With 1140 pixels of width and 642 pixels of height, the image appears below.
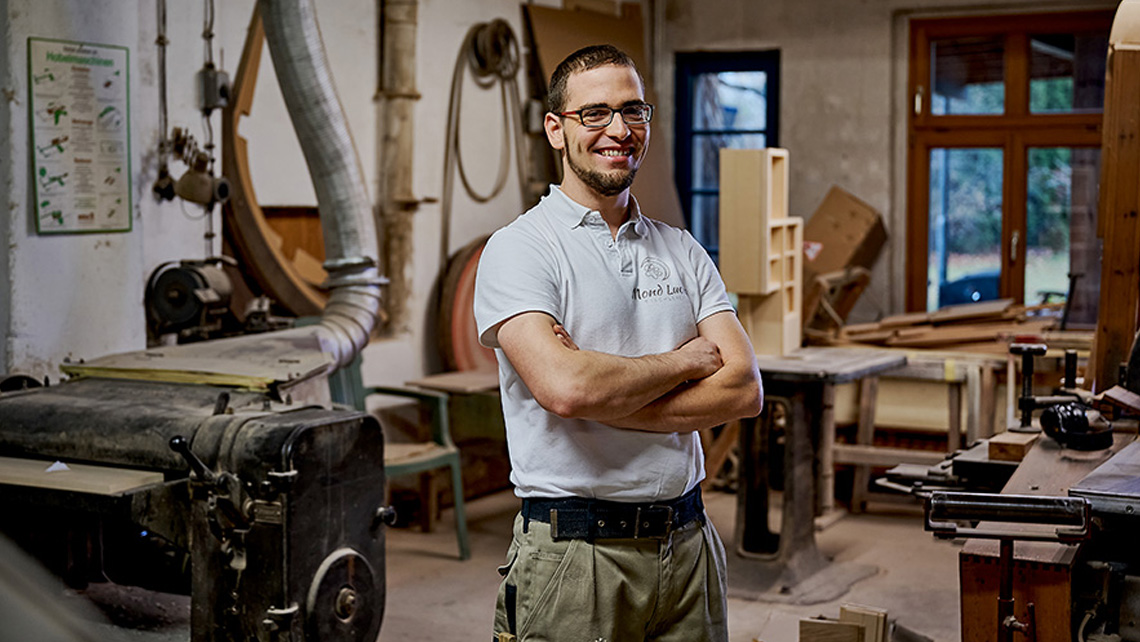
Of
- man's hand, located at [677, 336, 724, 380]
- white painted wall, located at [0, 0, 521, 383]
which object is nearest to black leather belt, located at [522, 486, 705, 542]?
man's hand, located at [677, 336, 724, 380]

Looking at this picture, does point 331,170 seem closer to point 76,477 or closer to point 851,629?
point 76,477

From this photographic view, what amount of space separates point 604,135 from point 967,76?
5.34m

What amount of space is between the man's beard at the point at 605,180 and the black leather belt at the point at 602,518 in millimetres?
559

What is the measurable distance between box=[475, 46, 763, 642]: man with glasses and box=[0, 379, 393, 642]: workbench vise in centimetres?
108

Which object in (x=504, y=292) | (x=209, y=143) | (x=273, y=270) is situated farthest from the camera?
(x=273, y=270)

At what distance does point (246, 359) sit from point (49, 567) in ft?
2.58

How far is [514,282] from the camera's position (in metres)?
2.40

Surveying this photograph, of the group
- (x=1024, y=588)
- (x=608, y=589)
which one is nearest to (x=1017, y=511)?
(x=1024, y=588)

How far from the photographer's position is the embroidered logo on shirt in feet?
8.20

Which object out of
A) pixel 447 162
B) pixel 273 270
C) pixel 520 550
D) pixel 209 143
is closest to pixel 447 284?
pixel 447 162

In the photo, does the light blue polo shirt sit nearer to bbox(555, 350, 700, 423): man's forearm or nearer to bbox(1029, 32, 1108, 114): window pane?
bbox(555, 350, 700, 423): man's forearm

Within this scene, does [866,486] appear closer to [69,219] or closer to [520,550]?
[69,219]

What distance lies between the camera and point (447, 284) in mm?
6527

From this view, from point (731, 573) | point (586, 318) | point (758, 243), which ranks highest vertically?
point (758, 243)
